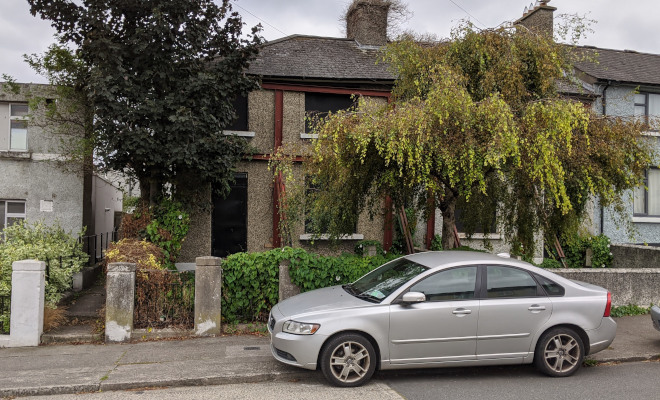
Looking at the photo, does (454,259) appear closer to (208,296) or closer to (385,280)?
(385,280)

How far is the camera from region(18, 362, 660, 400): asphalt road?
18.3 ft

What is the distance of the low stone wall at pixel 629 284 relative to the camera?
9797 mm

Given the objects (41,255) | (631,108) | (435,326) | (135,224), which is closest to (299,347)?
(435,326)

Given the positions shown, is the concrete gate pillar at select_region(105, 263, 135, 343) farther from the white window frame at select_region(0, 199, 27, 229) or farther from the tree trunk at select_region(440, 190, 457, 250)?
the white window frame at select_region(0, 199, 27, 229)

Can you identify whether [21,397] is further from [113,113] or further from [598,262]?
[598,262]

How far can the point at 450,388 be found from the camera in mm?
5867

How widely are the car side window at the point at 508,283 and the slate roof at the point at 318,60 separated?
7.84m

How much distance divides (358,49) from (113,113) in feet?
27.0

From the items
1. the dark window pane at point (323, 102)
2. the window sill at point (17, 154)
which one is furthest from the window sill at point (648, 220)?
the window sill at point (17, 154)

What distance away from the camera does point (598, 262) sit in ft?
50.1

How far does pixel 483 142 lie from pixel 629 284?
16.6 ft

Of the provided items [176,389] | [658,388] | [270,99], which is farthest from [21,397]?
[270,99]

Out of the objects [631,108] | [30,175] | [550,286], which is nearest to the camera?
[550,286]

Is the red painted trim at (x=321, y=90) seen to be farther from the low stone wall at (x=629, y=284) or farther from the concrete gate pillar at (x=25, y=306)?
the concrete gate pillar at (x=25, y=306)
